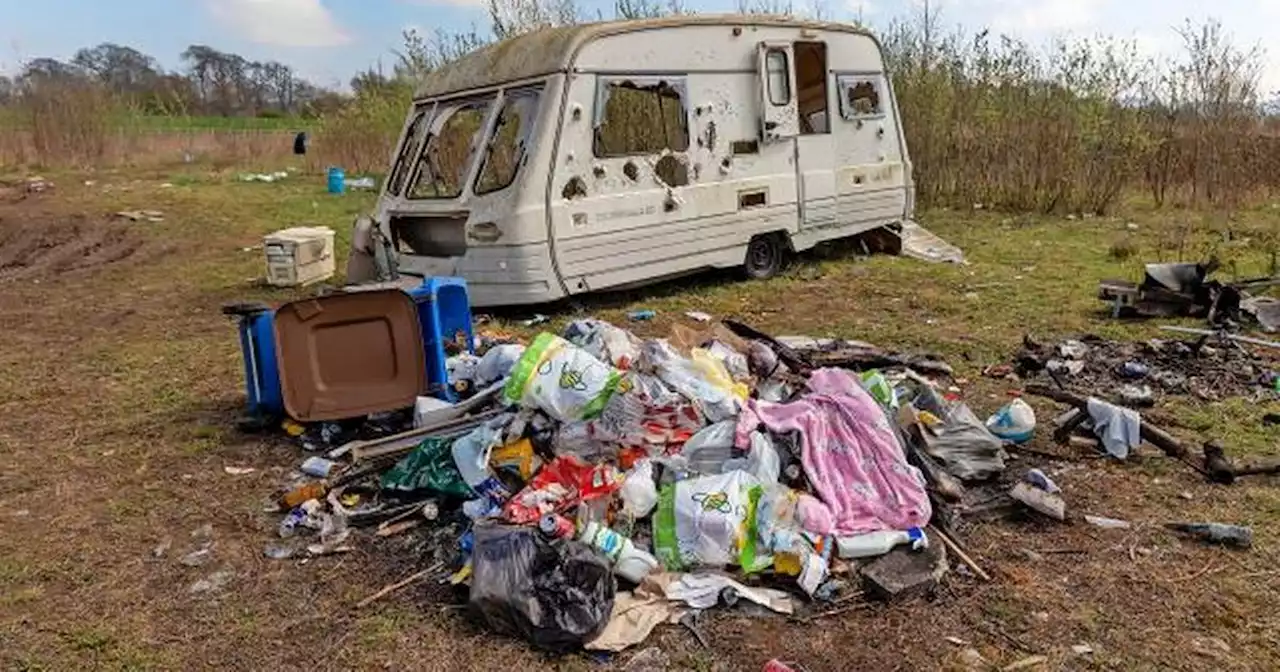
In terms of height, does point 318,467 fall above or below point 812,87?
below

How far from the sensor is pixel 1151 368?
576cm

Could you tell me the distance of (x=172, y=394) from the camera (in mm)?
5844

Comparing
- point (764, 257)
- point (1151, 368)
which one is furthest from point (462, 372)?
point (764, 257)

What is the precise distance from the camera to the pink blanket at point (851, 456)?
3609mm

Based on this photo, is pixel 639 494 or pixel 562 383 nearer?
pixel 639 494

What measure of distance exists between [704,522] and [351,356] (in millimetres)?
2316

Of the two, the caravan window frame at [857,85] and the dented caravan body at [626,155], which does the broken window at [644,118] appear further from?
the caravan window frame at [857,85]

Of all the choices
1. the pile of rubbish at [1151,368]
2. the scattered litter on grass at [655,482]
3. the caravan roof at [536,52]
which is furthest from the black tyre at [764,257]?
the scattered litter on grass at [655,482]

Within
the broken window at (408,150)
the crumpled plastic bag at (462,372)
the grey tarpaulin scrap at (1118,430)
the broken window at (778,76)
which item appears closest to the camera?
the grey tarpaulin scrap at (1118,430)

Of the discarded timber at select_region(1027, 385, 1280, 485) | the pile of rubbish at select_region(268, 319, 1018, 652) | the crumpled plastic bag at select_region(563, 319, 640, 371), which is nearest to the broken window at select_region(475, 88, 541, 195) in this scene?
the crumpled plastic bag at select_region(563, 319, 640, 371)

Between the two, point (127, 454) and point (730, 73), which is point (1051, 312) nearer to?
point (730, 73)

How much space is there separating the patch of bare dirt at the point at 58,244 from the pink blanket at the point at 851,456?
9.66 metres

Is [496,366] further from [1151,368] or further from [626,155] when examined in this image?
[1151,368]

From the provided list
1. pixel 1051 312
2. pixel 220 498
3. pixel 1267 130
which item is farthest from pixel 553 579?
pixel 1267 130
